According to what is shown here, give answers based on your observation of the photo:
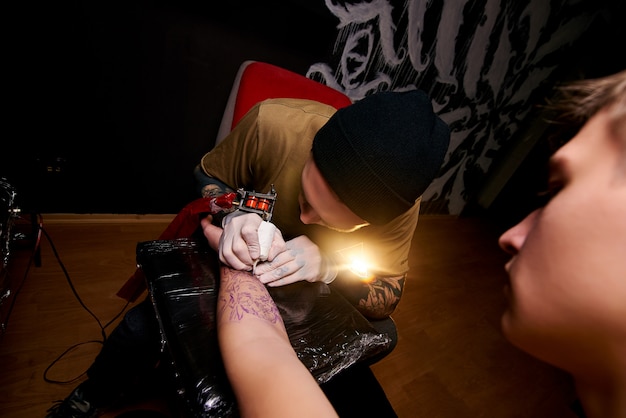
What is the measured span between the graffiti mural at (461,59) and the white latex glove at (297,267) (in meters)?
1.37

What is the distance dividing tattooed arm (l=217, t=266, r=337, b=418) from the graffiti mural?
66.2 inches

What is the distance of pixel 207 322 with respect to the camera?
0.69 metres

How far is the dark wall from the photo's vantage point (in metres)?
1.30

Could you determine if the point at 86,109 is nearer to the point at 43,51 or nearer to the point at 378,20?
the point at 43,51

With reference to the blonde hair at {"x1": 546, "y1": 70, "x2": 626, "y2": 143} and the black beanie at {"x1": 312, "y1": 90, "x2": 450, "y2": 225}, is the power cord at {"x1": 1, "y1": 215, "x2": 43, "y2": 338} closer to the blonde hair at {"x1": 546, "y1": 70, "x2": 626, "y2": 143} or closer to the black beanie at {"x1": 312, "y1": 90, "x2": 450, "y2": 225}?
the black beanie at {"x1": 312, "y1": 90, "x2": 450, "y2": 225}

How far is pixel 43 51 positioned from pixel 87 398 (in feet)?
4.65

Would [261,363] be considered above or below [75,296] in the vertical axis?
above

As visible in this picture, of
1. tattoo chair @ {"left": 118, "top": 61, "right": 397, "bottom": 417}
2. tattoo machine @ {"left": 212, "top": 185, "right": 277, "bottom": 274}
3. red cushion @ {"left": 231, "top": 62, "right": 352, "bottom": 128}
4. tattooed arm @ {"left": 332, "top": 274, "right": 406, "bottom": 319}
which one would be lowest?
tattooed arm @ {"left": 332, "top": 274, "right": 406, "bottom": 319}

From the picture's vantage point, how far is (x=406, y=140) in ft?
2.62

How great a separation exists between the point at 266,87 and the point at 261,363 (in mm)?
1235

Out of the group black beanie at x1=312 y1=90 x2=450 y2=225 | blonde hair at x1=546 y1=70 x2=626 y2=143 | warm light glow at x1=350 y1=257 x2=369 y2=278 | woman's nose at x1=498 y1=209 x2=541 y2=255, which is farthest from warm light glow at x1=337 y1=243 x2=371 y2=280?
blonde hair at x1=546 y1=70 x2=626 y2=143

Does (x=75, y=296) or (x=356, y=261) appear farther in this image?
(x=75, y=296)

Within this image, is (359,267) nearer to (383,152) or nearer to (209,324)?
(383,152)

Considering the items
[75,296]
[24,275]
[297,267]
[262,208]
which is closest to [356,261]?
[297,267]
